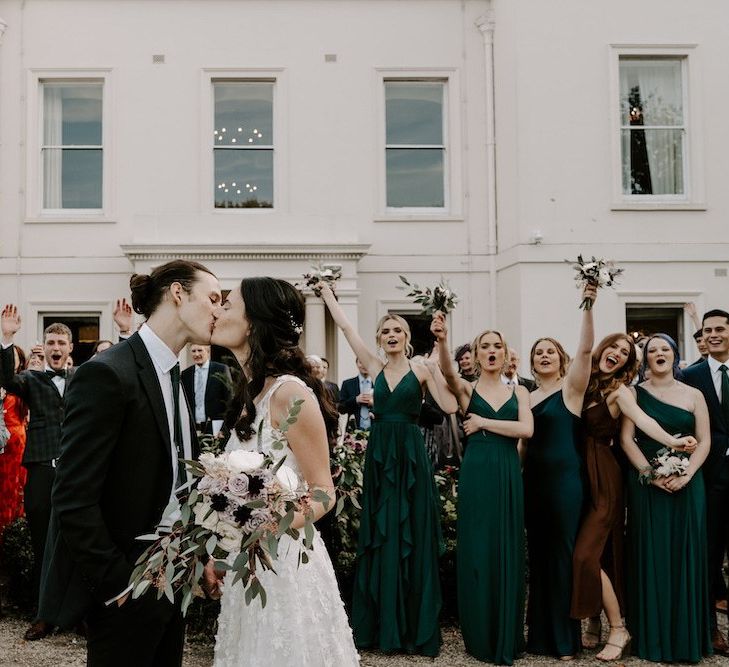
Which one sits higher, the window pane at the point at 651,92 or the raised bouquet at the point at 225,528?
the window pane at the point at 651,92

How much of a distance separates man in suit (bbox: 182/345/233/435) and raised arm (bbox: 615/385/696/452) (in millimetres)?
4385

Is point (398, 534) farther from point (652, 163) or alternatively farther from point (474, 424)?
point (652, 163)

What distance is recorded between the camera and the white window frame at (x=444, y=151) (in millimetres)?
13562

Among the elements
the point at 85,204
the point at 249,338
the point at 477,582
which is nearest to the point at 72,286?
the point at 85,204

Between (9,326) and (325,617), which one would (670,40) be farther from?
(325,617)

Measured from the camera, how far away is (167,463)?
2879 millimetres

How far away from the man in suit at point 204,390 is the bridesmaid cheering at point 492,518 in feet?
11.9

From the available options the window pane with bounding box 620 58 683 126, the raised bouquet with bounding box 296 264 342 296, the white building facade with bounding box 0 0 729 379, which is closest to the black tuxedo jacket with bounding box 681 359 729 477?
the raised bouquet with bounding box 296 264 342 296

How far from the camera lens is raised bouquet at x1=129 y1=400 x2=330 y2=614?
256cm

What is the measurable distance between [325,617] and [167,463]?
35.6 inches

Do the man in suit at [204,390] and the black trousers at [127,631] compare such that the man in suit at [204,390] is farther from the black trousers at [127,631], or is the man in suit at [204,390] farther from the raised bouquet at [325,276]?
the black trousers at [127,631]

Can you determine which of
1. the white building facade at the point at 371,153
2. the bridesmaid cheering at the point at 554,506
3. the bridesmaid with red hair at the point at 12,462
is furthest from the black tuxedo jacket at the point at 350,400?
the bridesmaid cheering at the point at 554,506

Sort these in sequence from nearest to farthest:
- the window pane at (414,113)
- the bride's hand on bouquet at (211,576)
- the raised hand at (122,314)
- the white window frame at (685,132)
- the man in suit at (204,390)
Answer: the bride's hand on bouquet at (211,576) → the raised hand at (122,314) → the man in suit at (204,390) → the white window frame at (685,132) → the window pane at (414,113)

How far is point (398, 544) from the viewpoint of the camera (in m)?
6.09
